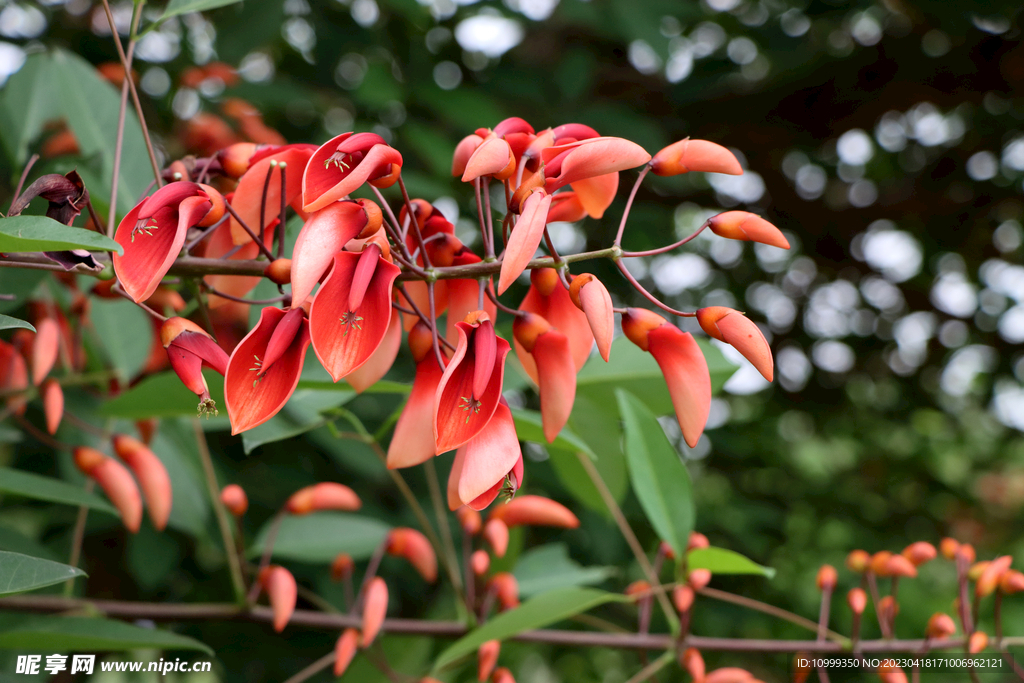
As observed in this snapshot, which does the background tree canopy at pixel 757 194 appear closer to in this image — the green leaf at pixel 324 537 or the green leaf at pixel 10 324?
the green leaf at pixel 324 537

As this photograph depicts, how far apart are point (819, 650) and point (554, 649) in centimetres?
112

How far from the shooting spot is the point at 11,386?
0.87 metres

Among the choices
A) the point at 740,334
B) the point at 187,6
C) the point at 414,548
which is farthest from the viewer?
the point at 414,548

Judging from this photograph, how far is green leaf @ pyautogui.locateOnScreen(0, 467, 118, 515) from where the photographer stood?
701mm

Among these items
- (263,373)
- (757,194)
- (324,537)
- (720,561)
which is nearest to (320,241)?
(263,373)

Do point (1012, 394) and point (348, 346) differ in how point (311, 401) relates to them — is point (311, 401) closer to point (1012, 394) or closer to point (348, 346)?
point (348, 346)

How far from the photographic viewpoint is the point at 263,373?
1.65 ft

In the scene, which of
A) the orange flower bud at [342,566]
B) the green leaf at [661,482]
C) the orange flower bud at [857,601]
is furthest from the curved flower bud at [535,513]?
the orange flower bud at [857,601]

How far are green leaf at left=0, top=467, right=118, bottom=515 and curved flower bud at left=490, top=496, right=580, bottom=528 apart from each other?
476 millimetres

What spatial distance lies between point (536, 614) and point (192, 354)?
17.7 inches

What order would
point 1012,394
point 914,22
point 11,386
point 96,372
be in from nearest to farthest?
point 11,386 < point 96,372 < point 914,22 < point 1012,394

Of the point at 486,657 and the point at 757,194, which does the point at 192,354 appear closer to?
the point at 486,657

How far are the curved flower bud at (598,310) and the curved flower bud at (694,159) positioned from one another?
16 centimetres

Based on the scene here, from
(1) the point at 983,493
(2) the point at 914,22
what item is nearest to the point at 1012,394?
(1) the point at 983,493
